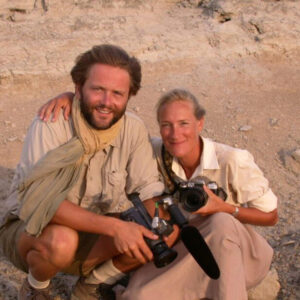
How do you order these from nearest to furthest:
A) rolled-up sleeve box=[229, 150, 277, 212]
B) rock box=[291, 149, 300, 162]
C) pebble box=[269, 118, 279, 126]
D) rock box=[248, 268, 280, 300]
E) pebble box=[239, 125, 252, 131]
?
rolled-up sleeve box=[229, 150, 277, 212]
rock box=[248, 268, 280, 300]
rock box=[291, 149, 300, 162]
pebble box=[239, 125, 252, 131]
pebble box=[269, 118, 279, 126]

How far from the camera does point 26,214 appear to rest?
2105 mm

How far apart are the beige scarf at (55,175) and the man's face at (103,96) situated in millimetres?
49

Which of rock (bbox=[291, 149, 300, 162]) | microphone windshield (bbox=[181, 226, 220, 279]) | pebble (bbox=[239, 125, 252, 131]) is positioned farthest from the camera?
pebble (bbox=[239, 125, 252, 131])

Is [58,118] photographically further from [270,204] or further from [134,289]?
[270,204]

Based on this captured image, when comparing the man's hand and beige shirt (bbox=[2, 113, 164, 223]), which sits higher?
beige shirt (bbox=[2, 113, 164, 223])

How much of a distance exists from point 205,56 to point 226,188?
4.73 m

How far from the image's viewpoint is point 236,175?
2.32 meters

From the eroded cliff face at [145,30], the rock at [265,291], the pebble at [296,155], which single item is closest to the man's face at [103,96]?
the rock at [265,291]

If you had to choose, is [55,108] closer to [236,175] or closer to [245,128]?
[236,175]

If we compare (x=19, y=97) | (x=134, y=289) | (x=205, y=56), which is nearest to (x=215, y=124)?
(x=205, y=56)

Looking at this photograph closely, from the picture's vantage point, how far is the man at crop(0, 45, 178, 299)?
82.7 inches

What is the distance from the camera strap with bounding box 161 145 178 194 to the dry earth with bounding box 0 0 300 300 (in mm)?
1788

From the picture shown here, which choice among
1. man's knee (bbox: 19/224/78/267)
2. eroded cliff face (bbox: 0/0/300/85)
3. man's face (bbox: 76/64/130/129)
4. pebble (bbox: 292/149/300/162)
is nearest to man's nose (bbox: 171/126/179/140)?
man's face (bbox: 76/64/130/129)

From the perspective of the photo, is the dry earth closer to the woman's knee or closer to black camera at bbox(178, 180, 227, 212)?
the woman's knee
